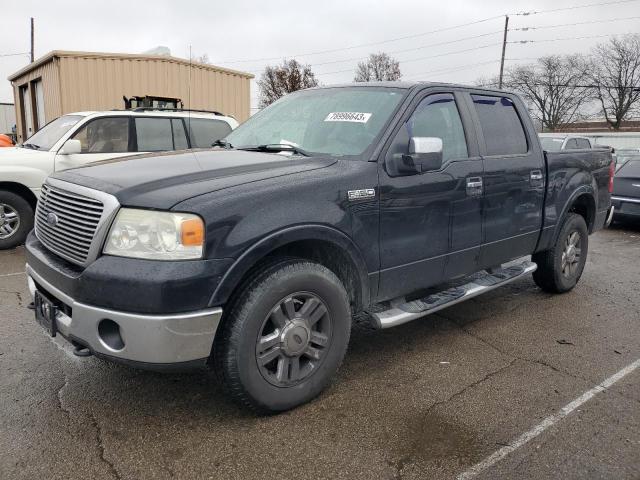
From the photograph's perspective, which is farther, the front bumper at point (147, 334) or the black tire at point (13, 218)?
the black tire at point (13, 218)

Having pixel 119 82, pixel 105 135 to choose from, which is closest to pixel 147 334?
pixel 105 135

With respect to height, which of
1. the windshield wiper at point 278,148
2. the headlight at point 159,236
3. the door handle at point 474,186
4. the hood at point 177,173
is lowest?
the headlight at point 159,236

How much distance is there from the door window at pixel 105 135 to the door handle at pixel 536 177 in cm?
564

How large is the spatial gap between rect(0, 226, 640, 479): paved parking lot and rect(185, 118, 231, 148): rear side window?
173 inches

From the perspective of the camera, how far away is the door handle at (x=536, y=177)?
15.2ft

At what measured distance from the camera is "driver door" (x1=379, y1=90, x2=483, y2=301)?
11.4ft

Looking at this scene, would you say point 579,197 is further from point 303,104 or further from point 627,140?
point 627,140

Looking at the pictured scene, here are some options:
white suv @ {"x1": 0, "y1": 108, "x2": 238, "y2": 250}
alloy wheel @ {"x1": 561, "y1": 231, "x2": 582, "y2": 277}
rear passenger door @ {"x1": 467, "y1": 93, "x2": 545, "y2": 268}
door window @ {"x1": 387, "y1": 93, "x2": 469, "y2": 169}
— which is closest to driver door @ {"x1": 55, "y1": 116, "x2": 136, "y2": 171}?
white suv @ {"x1": 0, "y1": 108, "x2": 238, "y2": 250}

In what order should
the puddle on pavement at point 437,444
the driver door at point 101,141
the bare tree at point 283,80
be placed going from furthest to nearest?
1. the bare tree at point 283,80
2. the driver door at point 101,141
3. the puddle on pavement at point 437,444

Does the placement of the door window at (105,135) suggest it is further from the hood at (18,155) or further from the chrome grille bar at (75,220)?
the chrome grille bar at (75,220)

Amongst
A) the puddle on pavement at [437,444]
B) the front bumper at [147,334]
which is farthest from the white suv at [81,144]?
the puddle on pavement at [437,444]

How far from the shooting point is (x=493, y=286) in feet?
14.3

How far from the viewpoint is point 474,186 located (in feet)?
13.2

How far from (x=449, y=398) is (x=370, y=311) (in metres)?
0.72
